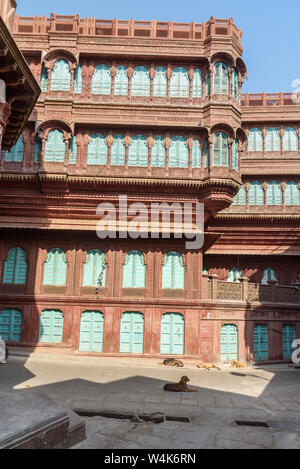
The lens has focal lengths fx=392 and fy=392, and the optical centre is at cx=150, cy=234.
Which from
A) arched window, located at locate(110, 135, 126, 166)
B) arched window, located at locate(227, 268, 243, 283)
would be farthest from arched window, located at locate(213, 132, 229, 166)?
arched window, located at locate(227, 268, 243, 283)

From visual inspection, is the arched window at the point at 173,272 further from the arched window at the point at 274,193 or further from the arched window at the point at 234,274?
the arched window at the point at 274,193

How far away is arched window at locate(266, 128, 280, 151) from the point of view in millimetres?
22984

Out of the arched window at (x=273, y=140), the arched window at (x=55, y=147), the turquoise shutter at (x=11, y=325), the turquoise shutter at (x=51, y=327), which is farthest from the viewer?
the arched window at (x=273, y=140)

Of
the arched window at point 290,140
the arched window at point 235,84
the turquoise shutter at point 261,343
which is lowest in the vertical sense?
the turquoise shutter at point 261,343

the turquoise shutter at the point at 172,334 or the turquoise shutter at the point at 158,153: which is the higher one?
the turquoise shutter at the point at 158,153

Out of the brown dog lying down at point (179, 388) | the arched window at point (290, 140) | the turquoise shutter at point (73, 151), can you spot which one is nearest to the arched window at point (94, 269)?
the turquoise shutter at point (73, 151)

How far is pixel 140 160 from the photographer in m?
18.2

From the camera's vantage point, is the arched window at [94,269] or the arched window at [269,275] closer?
the arched window at [94,269]

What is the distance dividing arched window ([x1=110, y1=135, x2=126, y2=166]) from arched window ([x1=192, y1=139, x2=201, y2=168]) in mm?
3262

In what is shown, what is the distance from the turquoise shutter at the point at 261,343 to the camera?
61.7ft

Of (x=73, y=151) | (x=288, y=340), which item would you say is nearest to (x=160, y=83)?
(x=73, y=151)

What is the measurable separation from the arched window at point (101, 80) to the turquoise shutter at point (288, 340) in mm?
14736

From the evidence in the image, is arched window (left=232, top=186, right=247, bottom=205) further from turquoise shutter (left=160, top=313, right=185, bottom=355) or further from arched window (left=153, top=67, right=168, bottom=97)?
turquoise shutter (left=160, top=313, right=185, bottom=355)

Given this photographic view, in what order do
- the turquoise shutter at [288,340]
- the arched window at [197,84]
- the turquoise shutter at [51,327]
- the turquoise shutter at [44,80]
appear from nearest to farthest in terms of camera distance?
the turquoise shutter at [51,327] < the turquoise shutter at [44,80] < the arched window at [197,84] < the turquoise shutter at [288,340]
